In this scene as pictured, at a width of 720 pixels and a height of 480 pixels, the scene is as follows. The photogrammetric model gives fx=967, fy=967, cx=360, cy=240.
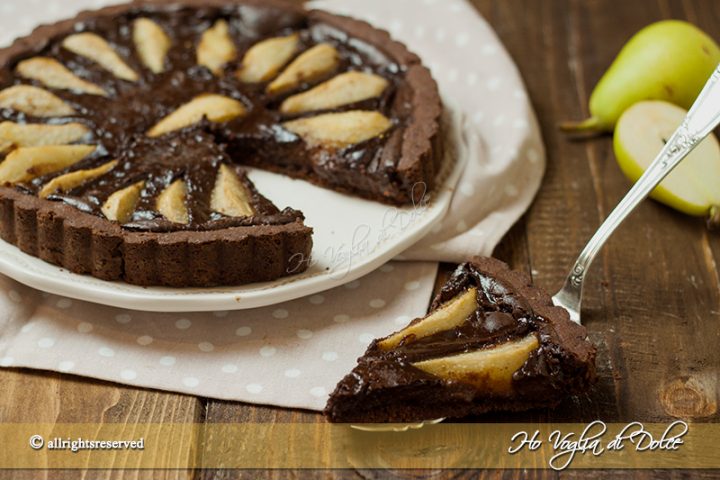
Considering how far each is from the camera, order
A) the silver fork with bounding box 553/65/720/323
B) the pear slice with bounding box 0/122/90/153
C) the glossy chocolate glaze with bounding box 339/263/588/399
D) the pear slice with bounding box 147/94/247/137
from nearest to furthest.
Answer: the glossy chocolate glaze with bounding box 339/263/588/399, the silver fork with bounding box 553/65/720/323, the pear slice with bounding box 0/122/90/153, the pear slice with bounding box 147/94/247/137

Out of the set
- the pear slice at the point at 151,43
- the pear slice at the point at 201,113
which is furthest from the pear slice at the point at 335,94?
the pear slice at the point at 151,43

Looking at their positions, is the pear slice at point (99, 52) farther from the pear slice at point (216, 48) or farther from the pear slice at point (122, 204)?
the pear slice at point (122, 204)

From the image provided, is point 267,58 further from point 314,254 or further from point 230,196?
point 314,254

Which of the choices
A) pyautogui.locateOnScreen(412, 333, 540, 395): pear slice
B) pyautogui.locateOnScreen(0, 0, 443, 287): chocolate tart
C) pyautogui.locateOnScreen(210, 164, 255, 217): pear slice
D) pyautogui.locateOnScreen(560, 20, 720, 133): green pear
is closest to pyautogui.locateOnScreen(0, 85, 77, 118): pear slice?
pyautogui.locateOnScreen(0, 0, 443, 287): chocolate tart

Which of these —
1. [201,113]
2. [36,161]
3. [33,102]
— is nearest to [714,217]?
[201,113]

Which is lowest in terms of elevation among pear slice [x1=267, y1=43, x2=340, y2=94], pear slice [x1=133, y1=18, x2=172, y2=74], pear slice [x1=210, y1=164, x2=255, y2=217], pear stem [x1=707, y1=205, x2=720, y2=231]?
pear stem [x1=707, y1=205, x2=720, y2=231]

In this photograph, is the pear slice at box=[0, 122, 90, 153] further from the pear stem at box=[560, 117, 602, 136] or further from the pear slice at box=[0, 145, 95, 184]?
the pear stem at box=[560, 117, 602, 136]
